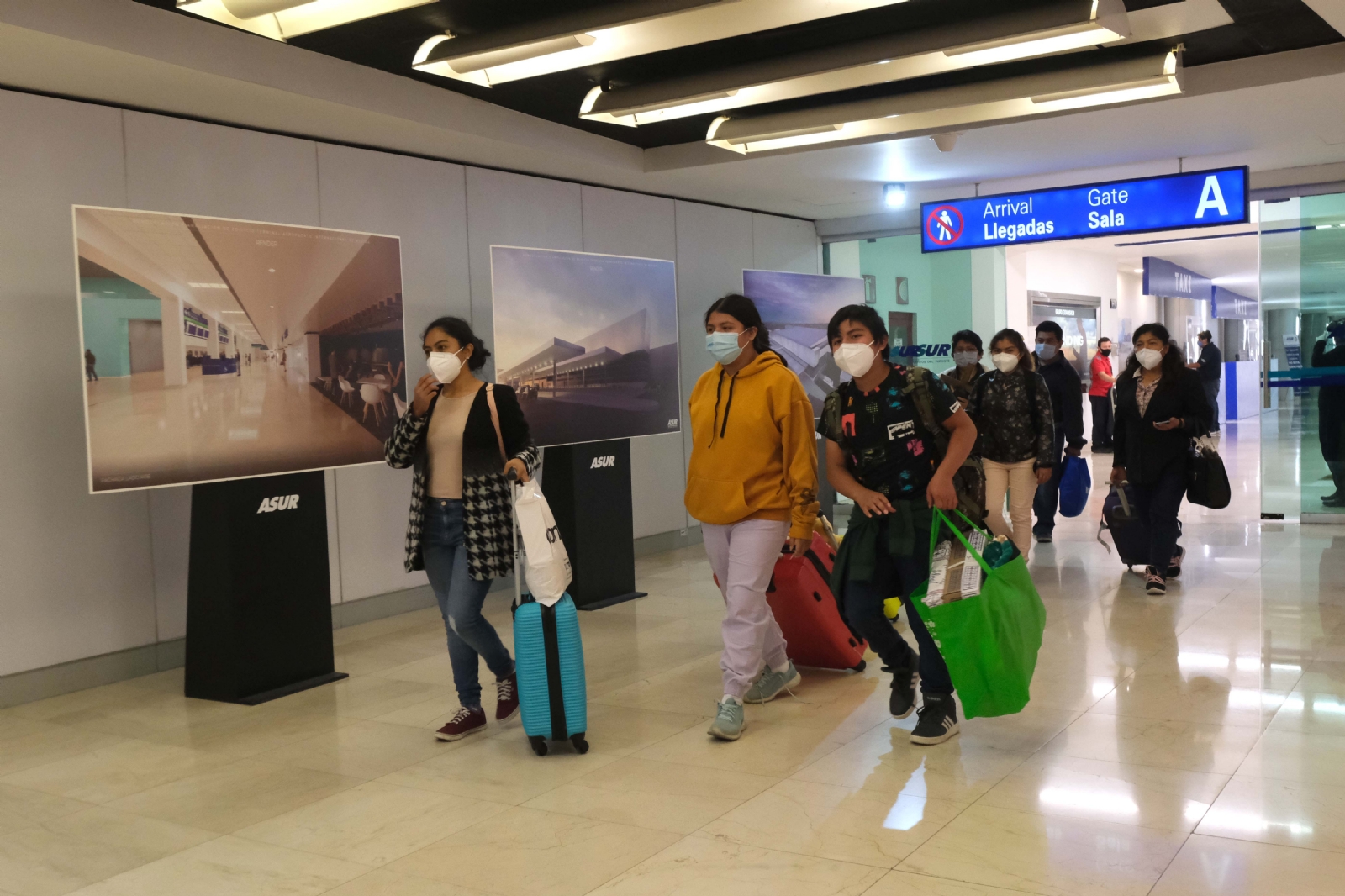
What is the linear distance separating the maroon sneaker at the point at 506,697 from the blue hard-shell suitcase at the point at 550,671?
1.64 feet

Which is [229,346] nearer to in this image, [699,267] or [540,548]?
[540,548]

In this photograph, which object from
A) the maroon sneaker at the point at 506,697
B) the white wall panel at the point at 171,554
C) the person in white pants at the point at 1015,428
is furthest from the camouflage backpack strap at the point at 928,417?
the white wall panel at the point at 171,554

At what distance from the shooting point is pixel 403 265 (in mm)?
7180

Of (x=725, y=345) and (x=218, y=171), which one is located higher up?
(x=218, y=171)

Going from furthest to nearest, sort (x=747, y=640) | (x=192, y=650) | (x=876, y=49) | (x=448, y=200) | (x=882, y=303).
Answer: (x=882, y=303) < (x=448, y=200) < (x=876, y=49) < (x=192, y=650) < (x=747, y=640)

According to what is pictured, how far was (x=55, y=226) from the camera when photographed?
550cm

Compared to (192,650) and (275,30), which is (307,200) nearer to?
(275,30)

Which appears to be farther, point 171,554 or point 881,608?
point 171,554

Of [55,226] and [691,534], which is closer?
[55,226]

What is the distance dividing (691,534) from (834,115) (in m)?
4.23

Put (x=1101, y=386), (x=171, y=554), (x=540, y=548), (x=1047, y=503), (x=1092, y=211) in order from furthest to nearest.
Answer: (x=1101, y=386) < (x=1047, y=503) < (x=1092, y=211) < (x=171, y=554) < (x=540, y=548)

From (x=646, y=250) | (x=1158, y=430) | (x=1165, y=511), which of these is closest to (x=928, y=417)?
(x=1158, y=430)

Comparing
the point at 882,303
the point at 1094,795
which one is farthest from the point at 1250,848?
the point at 882,303

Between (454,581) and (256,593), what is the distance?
1556 millimetres
